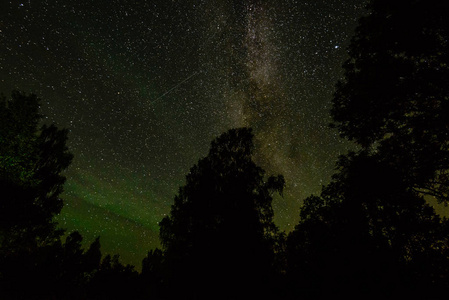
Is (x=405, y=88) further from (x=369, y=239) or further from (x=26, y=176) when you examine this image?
(x=26, y=176)

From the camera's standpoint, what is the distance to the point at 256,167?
11906mm

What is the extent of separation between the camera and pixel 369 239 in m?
8.88

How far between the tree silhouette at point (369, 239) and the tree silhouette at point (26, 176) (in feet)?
53.3

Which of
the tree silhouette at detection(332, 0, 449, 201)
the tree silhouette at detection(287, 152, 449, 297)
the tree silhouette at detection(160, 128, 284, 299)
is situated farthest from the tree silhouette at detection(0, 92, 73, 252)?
the tree silhouette at detection(332, 0, 449, 201)

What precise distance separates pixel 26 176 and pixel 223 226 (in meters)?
12.9

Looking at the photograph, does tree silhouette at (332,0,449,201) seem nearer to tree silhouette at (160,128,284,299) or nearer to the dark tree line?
the dark tree line

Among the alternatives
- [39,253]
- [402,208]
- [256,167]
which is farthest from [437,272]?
[39,253]

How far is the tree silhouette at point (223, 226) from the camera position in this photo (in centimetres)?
923

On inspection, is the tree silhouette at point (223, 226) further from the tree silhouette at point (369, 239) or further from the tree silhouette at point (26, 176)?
the tree silhouette at point (26, 176)

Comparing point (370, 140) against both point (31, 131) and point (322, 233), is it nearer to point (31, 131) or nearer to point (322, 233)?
point (322, 233)

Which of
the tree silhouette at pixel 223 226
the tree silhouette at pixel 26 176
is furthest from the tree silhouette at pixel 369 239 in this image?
the tree silhouette at pixel 26 176

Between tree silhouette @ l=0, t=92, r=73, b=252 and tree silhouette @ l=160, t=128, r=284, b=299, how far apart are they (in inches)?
344

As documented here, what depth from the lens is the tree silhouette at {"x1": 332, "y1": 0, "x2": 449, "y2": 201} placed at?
4367 millimetres

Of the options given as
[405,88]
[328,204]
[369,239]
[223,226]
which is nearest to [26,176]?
[223,226]
